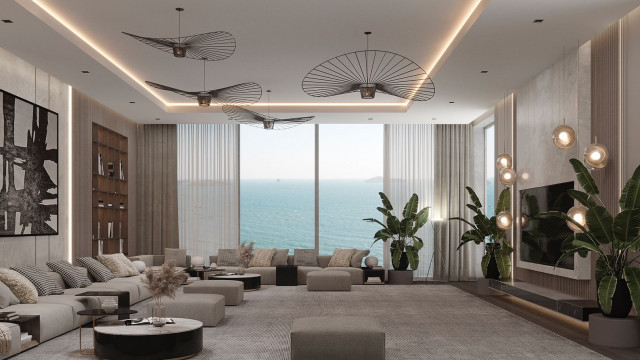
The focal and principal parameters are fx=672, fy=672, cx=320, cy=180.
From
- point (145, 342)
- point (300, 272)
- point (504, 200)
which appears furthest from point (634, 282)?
point (300, 272)

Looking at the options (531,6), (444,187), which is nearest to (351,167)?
(444,187)

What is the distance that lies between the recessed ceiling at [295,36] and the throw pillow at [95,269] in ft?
9.02

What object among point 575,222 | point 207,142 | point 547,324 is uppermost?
point 207,142

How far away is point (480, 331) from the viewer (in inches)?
307

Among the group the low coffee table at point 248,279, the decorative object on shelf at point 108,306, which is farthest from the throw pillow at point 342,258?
the decorative object on shelf at point 108,306

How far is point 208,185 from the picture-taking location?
1534 cm

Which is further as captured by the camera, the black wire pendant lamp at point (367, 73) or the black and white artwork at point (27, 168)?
the black wire pendant lamp at point (367, 73)

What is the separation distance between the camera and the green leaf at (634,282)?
644 centimetres

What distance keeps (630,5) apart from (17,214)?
25.6 ft

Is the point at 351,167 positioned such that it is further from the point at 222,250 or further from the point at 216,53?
the point at 216,53

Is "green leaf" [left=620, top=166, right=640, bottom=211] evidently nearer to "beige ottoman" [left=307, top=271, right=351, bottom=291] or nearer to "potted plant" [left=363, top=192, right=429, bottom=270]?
"beige ottoman" [left=307, top=271, right=351, bottom=291]

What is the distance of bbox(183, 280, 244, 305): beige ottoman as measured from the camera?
9797mm

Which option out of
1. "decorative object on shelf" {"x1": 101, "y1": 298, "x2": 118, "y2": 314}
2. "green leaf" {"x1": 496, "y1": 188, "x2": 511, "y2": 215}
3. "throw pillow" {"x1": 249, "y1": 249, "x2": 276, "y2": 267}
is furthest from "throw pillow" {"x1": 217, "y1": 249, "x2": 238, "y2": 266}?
"decorative object on shelf" {"x1": 101, "y1": 298, "x2": 118, "y2": 314}

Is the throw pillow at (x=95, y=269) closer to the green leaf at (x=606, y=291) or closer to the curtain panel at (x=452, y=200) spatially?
the green leaf at (x=606, y=291)
